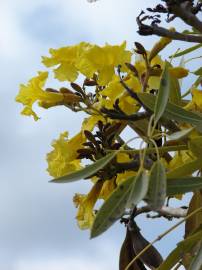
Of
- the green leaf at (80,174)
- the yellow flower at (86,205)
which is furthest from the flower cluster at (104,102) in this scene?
the green leaf at (80,174)

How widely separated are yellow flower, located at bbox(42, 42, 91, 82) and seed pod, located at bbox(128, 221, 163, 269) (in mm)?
421

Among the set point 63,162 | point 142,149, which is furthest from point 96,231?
point 63,162

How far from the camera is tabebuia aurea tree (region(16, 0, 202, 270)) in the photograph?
1.49m

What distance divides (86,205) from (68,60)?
0.38m

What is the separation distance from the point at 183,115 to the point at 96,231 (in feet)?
1.45

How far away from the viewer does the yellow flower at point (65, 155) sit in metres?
1.70

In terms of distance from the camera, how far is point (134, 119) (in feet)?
4.99

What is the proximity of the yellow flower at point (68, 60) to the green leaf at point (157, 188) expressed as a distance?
57cm

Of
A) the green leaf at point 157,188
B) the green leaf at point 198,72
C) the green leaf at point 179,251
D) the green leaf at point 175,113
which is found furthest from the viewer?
the green leaf at point 198,72

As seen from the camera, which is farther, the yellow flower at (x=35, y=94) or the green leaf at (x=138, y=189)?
the yellow flower at (x=35, y=94)

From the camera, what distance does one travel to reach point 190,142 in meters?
1.47

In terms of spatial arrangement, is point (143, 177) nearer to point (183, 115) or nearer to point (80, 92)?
point (183, 115)

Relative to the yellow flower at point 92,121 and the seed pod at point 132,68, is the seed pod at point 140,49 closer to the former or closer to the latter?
the seed pod at point 132,68

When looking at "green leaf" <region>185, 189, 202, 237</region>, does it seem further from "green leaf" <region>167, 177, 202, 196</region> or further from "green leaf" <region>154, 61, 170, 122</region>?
"green leaf" <region>154, 61, 170, 122</region>
